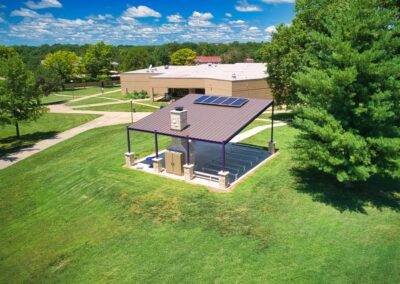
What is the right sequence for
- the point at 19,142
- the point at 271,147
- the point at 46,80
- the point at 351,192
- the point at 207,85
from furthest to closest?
1. the point at 46,80
2. the point at 207,85
3. the point at 19,142
4. the point at 271,147
5. the point at 351,192

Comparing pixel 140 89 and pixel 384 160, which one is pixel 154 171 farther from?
pixel 140 89

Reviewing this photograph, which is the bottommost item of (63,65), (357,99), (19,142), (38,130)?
(19,142)

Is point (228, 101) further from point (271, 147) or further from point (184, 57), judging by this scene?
point (184, 57)

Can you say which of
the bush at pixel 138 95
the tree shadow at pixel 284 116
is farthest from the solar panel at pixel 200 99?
the bush at pixel 138 95

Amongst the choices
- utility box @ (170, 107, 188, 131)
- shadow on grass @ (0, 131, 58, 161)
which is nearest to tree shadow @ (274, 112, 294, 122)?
utility box @ (170, 107, 188, 131)

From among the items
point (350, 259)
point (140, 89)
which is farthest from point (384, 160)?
point (140, 89)

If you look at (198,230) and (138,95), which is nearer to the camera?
(198,230)

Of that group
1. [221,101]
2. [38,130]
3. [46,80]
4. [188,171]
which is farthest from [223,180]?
[46,80]
